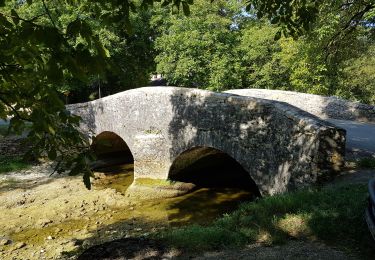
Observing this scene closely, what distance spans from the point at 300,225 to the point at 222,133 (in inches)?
188

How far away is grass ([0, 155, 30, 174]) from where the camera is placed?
15.4 m

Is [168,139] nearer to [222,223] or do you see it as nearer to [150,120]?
[150,120]

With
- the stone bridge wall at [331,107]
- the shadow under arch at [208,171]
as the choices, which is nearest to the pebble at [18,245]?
the shadow under arch at [208,171]

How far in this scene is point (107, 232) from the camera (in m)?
9.45

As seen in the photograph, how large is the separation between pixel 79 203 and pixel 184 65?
37.3 ft

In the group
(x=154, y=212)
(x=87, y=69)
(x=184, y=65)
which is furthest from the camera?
(x=184, y=65)

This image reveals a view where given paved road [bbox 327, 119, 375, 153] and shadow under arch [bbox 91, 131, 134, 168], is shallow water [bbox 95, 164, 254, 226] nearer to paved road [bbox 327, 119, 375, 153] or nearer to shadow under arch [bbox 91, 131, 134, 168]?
paved road [bbox 327, 119, 375, 153]

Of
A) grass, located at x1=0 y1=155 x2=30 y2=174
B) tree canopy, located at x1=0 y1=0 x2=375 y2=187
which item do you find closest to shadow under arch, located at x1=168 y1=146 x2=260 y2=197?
tree canopy, located at x1=0 y1=0 x2=375 y2=187

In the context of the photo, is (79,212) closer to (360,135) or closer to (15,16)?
(360,135)

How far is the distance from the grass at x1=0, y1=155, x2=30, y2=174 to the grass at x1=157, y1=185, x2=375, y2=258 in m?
11.4

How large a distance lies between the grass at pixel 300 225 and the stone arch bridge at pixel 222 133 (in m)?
1.00

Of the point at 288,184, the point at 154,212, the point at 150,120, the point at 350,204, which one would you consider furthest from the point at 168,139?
the point at 350,204

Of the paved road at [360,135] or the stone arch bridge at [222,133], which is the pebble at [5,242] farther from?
the paved road at [360,135]

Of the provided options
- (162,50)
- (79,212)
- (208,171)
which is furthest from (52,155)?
(162,50)
